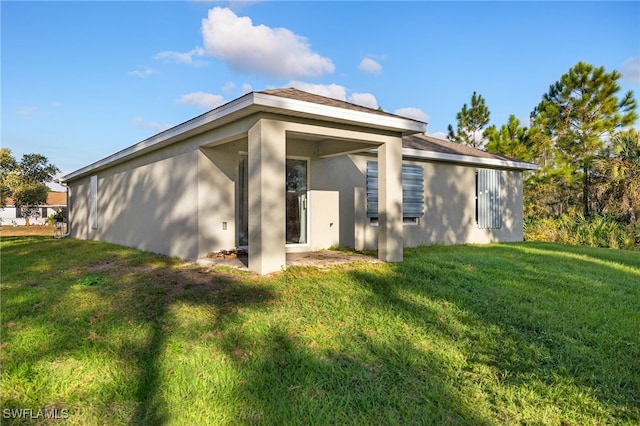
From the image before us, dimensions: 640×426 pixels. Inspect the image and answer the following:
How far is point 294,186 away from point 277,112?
283cm

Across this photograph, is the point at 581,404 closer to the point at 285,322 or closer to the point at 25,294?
the point at 285,322

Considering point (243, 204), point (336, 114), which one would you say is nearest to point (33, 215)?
point (243, 204)

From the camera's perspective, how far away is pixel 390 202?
6676mm

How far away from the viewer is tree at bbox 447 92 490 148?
22781 mm

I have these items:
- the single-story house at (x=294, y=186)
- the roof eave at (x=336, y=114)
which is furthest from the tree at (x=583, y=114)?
the roof eave at (x=336, y=114)

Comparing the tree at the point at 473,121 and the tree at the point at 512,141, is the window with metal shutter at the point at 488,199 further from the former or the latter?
the tree at the point at 473,121

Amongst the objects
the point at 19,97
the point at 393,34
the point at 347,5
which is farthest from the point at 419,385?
the point at 19,97

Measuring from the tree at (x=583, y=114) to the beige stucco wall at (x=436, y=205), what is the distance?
759 centimetres

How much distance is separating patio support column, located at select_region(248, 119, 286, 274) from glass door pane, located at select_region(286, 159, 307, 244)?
96.6 inches

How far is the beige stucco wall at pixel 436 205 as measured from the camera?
28.2ft

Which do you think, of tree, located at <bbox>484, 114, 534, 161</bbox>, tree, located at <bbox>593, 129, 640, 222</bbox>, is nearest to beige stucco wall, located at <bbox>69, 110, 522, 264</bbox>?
tree, located at <bbox>593, 129, 640, 222</bbox>

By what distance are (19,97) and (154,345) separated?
28.5ft

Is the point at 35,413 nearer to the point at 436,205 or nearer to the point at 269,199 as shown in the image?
the point at 269,199

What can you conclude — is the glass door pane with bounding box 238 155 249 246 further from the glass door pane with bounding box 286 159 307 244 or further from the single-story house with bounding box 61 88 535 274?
the glass door pane with bounding box 286 159 307 244
